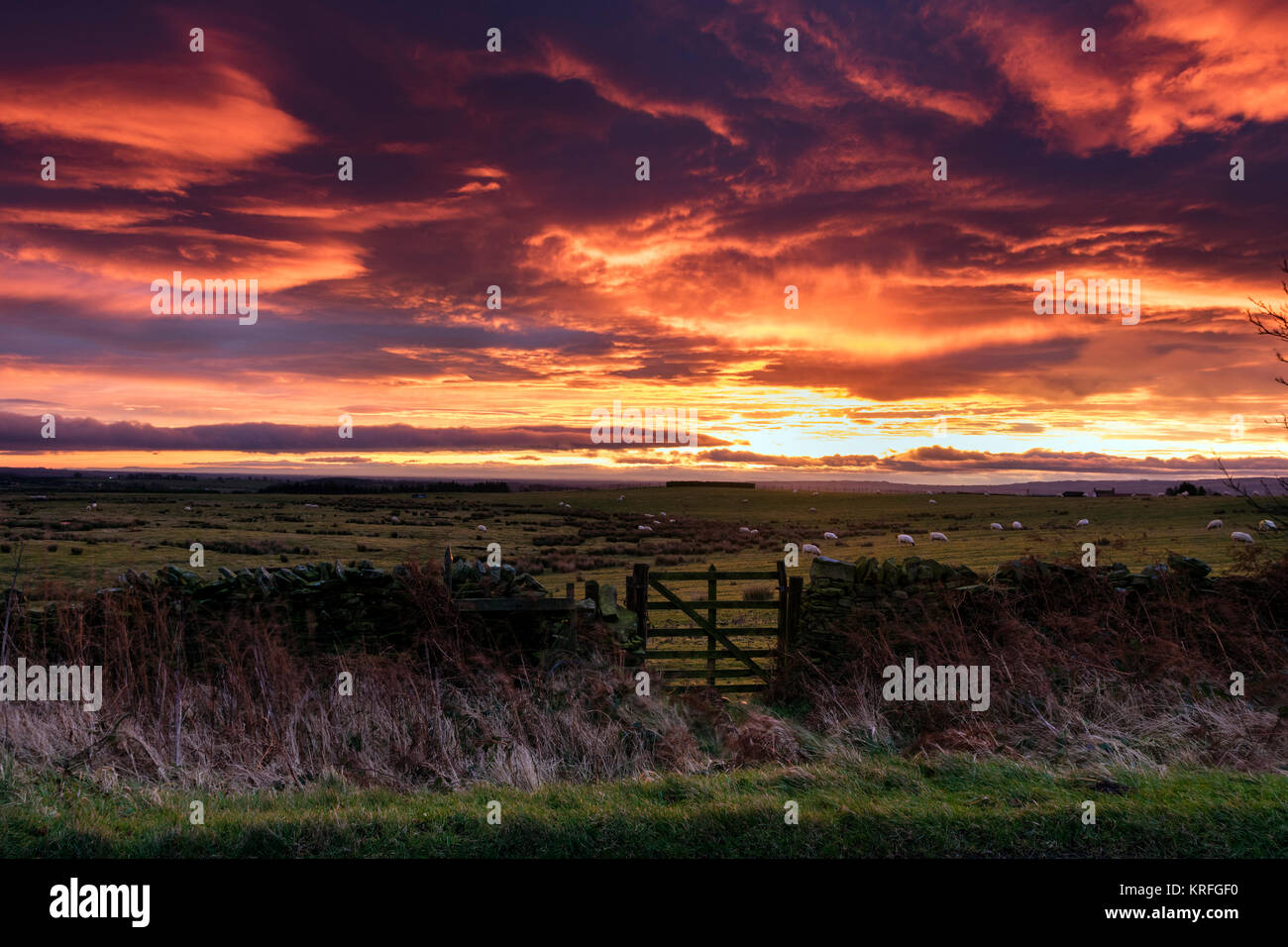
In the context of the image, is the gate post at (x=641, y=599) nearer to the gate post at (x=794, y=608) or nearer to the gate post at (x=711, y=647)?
the gate post at (x=711, y=647)

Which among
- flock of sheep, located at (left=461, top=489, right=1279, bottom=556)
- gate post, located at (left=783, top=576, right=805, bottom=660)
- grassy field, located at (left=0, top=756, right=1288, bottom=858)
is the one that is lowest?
flock of sheep, located at (left=461, top=489, right=1279, bottom=556)

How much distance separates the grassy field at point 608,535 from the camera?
40688 mm

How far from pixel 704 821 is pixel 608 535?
68848mm

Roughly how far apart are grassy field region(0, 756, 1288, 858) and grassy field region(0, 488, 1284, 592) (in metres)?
9.04

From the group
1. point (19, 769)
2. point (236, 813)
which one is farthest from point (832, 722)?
point (19, 769)

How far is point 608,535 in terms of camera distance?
75.1m

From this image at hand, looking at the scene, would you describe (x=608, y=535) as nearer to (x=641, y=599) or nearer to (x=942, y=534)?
(x=942, y=534)

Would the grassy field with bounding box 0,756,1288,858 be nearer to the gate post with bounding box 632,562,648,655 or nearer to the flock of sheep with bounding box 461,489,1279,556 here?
the gate post with bounding box 632,562,648,655

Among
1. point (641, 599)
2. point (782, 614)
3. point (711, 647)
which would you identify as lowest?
point (711, 647)

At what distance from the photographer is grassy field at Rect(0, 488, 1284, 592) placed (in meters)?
40.7

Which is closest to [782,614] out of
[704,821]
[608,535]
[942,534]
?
[704,821]

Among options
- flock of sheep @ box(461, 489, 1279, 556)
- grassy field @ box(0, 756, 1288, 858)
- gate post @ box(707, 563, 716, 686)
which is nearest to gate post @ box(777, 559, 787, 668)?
gate post @ box(707, 563, 716, 686)

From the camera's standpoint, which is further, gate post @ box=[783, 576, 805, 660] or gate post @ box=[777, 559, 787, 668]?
gate post @ box=[783, 576, 805, 660]

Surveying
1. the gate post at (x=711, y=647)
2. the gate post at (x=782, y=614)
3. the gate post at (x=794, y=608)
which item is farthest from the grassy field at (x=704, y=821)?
the gate post at (x=711, y=647)
